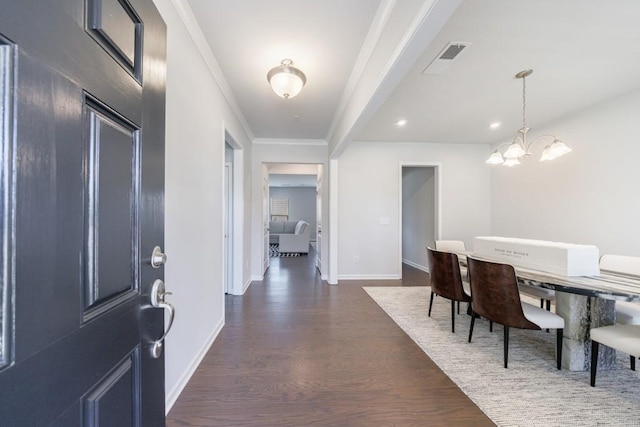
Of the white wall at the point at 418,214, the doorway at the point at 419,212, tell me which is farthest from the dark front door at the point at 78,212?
the white wall at the point at 418,214

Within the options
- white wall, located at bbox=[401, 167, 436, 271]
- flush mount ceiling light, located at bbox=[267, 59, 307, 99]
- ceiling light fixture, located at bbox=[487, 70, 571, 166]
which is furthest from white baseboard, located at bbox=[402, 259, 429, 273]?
flush mount ceiling light, located at bbox=[267, 59, 307, 99]

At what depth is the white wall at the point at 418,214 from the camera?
5.44 m

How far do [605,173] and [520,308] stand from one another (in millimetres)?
2503

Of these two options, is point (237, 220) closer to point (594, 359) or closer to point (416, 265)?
point (594, 359)

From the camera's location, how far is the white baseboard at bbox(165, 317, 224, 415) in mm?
1629

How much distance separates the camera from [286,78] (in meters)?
2.23

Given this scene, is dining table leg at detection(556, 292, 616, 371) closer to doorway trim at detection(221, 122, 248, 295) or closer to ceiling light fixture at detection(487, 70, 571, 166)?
ceiling light fixture at detection(487, 70, 571, 166)

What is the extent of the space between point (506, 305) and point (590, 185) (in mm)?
2524

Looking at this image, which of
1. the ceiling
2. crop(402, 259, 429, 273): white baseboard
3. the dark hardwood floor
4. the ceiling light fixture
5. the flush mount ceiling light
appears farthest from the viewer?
crop(402, 259, 429, 273): white baseboard

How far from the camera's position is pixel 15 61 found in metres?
0.40

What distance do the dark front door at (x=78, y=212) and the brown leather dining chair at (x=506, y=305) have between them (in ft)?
7.45

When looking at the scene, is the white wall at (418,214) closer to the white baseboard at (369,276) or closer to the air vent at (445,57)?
the white baseboard at (369,276)

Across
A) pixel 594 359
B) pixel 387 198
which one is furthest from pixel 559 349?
pixel 387 198

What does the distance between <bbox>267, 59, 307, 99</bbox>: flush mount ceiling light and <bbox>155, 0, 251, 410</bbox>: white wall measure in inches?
22.9
